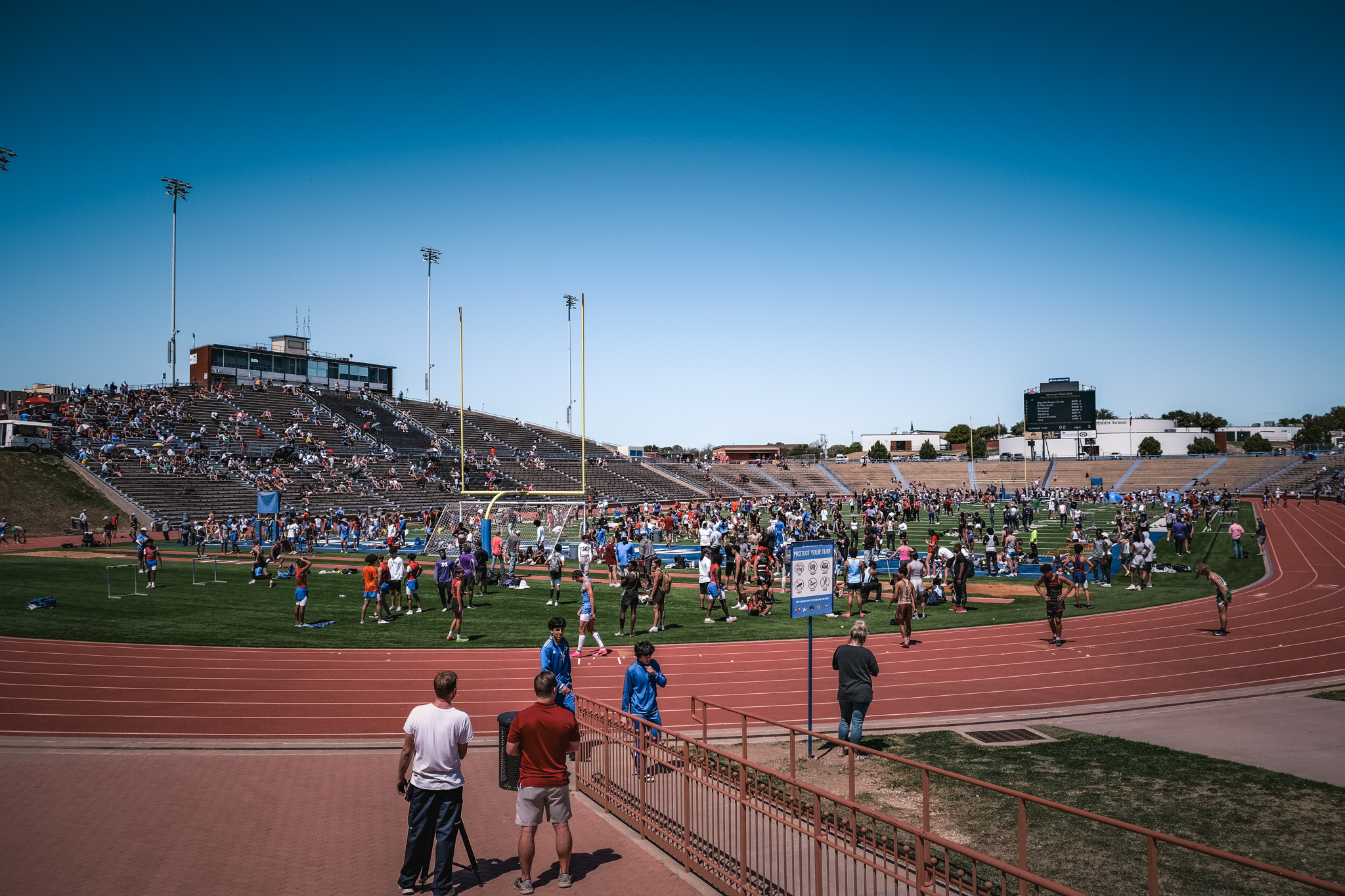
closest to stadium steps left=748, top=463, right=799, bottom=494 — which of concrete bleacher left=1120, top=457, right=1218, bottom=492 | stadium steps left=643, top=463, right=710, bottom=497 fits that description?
stadium steps left=643, top=463, right=710, bottom=497

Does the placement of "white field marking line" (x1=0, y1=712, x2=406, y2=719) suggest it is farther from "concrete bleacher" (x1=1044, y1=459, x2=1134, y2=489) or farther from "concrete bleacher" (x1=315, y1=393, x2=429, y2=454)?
"concrete bleacher" (x1=1044, y1=459, x2=1134, y2=489)

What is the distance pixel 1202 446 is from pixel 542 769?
119m

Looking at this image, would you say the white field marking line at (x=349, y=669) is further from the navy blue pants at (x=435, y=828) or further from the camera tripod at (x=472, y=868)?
the navy blue pants at (x=435, y=828)

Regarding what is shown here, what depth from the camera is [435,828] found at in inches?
239

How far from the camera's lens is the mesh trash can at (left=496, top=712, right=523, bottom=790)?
7781mm

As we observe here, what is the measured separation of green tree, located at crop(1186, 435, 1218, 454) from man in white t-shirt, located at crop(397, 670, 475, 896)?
113 meters

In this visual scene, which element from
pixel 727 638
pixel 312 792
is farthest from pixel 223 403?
pixel 312 792

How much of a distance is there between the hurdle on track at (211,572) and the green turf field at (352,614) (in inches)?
14.9

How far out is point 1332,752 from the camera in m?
9.40

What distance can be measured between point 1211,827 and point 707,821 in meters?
4.81

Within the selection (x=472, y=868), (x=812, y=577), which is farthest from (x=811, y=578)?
(x=472, y=868)

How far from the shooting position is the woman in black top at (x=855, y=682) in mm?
9250

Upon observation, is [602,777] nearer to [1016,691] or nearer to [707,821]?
[707,821]

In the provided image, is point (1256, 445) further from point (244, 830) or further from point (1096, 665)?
point (244, 830)
